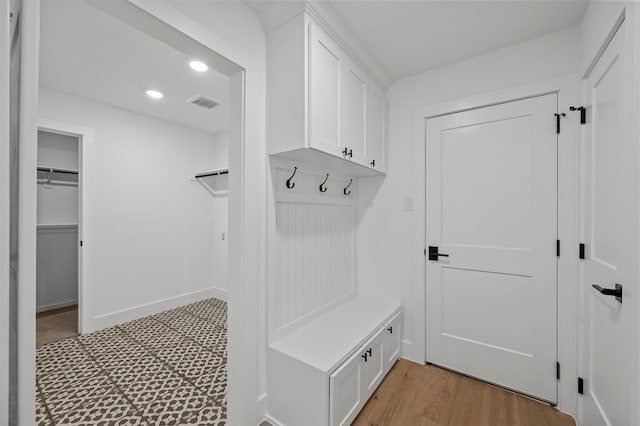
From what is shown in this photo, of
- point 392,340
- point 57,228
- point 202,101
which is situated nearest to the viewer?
point 392,340

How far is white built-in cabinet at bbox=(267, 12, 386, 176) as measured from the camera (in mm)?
1517

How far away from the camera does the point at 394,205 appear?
7.90 ft

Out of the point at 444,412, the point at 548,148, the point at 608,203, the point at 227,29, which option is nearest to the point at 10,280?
the point at 227,29

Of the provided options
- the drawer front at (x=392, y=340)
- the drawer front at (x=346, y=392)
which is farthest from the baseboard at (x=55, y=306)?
the drawer front at (x=392, y=340)

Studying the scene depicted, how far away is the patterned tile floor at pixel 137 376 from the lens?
1698mm

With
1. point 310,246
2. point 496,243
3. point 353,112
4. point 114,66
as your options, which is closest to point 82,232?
point 114,66

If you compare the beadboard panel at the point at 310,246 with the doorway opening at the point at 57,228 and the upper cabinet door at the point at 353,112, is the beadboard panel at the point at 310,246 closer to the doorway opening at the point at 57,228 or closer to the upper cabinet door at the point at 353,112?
the upper cabinet door at the point at 353,112

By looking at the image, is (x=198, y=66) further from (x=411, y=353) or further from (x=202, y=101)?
(x=411, y=353)

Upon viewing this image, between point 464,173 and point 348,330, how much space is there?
146cm

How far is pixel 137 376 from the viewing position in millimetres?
2074

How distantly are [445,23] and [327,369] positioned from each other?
2.17 m

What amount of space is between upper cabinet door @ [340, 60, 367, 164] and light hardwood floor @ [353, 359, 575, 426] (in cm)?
165

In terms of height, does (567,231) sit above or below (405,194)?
below

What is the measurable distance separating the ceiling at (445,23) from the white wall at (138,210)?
2.45 metres
